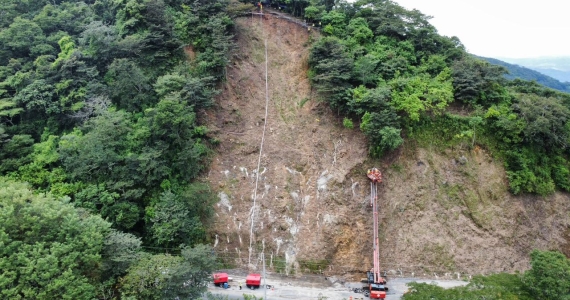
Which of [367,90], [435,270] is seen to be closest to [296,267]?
[435,270]

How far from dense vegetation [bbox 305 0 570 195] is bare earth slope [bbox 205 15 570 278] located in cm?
146

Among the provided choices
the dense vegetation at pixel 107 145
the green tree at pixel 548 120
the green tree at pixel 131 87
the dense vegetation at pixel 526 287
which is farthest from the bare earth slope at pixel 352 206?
the dense vegetation at pixel 526 287

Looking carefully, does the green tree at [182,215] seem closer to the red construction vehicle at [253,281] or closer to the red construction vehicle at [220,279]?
the red construction vehicle at [220,279]

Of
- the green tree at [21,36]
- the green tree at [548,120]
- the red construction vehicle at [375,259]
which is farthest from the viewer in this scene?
the green tree at [21,36]

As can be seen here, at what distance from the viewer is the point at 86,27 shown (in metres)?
32.1

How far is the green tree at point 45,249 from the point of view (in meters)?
15.0

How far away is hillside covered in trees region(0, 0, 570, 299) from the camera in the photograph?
21859mm

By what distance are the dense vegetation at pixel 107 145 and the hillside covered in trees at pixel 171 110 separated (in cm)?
11

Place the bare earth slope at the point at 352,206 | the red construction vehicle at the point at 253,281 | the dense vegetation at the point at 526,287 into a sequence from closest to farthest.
A: 1. the dense vegetation at the point at 526,287
2. the red construction vehicle at the point at 253,281
3. the bare earth slope at the point at 352,206

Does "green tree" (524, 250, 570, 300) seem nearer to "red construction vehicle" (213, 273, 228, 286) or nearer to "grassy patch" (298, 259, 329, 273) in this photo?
"grassy patch" (298, 259, 329, 273)

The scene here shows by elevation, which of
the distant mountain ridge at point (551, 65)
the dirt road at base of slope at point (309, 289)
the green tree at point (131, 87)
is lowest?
the dirt road at base of slope at point (309, 289)

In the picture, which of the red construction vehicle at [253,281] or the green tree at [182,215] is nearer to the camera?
the green tree at [182,215]

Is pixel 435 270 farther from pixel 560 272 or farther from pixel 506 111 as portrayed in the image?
pixel 506 111

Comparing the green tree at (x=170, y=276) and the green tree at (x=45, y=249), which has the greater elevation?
the green tree at (x=45, y=249)
